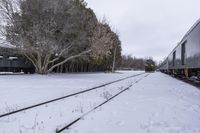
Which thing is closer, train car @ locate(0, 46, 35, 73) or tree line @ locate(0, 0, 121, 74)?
tree line @ locate(0, 0, 121, 74)

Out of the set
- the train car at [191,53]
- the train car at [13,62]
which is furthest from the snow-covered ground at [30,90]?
the train car at [13,62]

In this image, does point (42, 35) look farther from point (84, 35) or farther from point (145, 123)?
point (145, 123)

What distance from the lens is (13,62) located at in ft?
129

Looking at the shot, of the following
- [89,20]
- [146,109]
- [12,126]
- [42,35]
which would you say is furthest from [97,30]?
[12,126]

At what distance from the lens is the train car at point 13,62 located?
122ft

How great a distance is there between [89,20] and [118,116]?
3096cm

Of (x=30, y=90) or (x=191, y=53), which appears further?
(x=191, y=53)

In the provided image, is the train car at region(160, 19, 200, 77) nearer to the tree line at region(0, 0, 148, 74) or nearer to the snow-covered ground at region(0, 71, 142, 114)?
the snow-covered ground at region(0, 71, 142, 114)

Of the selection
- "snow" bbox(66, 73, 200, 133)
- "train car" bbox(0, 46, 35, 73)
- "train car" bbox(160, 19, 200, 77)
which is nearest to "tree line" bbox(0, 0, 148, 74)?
"train car" bbox(0, 46, 35, 73)

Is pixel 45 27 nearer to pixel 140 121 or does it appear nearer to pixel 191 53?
pixel 191 53

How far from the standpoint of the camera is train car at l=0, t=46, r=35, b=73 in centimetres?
3706

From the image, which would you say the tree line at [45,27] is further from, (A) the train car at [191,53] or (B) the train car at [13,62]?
(A) the train car at [191,53]

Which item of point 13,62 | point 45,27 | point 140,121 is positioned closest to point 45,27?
point 45,27

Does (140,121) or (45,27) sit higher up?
(45,27)
